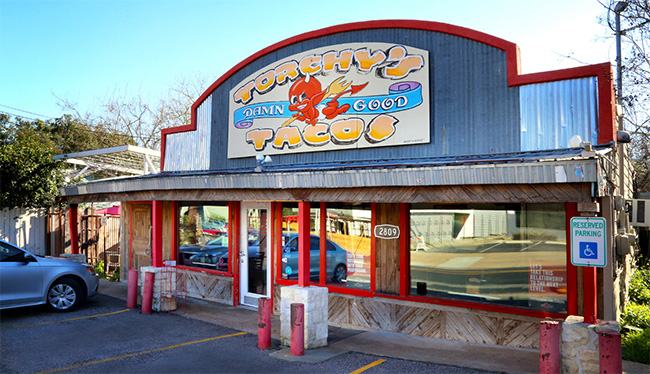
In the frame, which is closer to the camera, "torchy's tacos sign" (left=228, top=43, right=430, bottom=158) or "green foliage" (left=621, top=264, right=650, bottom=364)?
"green foliage" (left=621, top=264, right=650, bottom=364)

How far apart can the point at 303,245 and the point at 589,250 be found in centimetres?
401

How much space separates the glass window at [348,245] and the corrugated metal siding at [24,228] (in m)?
11.4

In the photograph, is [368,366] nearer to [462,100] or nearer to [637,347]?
[637,347]

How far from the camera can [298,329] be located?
22.5 ft

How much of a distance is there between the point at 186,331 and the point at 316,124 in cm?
460

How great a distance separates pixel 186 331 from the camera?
8188 millimetres

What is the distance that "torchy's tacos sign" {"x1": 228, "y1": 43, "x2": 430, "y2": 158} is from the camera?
28.2ft

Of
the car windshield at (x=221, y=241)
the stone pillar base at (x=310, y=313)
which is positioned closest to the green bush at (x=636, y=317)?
the stone pillar base at (x=310, y=313)

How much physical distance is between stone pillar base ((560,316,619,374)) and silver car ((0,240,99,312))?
8.63m

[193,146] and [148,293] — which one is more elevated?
[193,146]

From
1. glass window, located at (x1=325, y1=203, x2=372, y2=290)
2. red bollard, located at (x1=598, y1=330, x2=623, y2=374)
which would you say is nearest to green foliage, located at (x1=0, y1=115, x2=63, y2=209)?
glass window, located at (x1=325, y1=203, x2=372, y2=290)

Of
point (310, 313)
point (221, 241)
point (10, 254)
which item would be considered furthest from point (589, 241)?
point (10, 254)

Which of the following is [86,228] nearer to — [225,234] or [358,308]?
[225,234]

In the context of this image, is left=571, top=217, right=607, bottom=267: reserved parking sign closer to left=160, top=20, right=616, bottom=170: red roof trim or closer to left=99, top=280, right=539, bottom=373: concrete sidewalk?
left=99, top=280, right=539, bottom=373: concrete sidewalk
